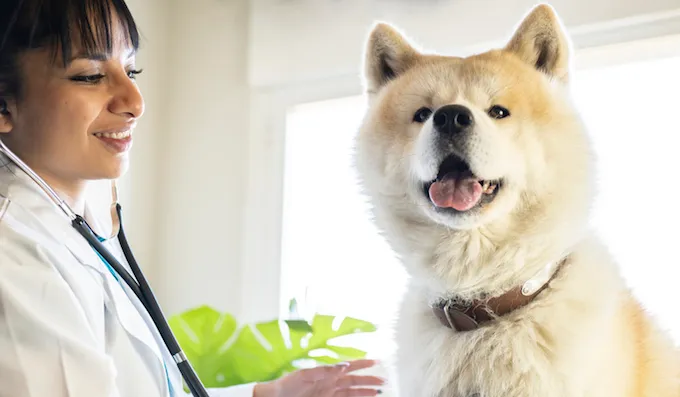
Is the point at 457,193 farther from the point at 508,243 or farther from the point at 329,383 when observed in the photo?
the point at 329,383

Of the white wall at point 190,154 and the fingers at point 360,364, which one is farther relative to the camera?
the white wall at point 190,154

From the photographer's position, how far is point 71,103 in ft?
3.11

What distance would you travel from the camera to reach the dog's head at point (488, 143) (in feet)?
2.80

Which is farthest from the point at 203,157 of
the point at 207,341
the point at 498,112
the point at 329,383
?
the point at 498,112

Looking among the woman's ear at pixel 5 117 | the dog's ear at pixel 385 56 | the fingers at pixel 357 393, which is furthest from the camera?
the fingers at pixel 357 393

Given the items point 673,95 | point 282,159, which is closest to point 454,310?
point 673,95

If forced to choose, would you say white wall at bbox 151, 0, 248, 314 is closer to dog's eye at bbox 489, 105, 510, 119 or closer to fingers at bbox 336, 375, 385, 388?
fingers at bbox 336, 375, 385, 388

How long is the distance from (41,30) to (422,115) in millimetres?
597

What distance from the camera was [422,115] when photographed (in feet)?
3.14

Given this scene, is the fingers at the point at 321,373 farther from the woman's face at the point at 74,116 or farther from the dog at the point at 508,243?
the woman's face at the point at 74,116

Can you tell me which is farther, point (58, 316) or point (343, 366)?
point (343, 366)

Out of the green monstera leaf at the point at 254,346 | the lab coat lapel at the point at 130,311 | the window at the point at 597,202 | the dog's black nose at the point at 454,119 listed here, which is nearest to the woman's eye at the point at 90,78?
the lab coat lapel at the point at 130,311

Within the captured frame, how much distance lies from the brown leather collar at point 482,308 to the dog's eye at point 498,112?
232 millimetres

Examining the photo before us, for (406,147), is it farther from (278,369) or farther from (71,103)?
(278,369)
